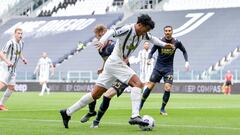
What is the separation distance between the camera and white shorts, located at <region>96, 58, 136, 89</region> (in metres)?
13.3

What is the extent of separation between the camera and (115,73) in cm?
1331

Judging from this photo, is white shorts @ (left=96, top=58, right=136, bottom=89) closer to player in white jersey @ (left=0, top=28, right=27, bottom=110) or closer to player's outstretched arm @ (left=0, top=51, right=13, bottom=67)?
player's outstretched arm @ (left=0, top=51, right=13, bottom=67)

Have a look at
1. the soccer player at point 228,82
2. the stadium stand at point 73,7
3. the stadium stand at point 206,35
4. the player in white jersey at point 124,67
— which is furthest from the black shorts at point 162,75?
the stadium stand at point 73,7

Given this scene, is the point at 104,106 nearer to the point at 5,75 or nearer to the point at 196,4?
the point at 5,75

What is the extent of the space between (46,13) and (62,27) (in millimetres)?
5377

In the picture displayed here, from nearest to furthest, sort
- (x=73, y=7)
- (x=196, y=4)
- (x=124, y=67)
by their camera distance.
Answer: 1. (x=124, y=67)
2. (x=196, y=4)
3. (x=73, y=7)

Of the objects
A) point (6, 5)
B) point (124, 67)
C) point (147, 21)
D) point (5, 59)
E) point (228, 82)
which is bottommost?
point (228, 82)

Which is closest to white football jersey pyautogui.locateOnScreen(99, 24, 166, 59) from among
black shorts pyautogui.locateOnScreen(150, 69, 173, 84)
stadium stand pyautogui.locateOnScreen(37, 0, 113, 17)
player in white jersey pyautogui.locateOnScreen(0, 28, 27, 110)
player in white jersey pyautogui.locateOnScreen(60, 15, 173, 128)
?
player in white jersey pyautogui.locateOnScreen(60, 15, 173, 128)

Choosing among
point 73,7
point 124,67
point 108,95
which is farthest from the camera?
point 73,7

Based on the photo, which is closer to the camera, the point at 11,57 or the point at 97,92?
the point at 97,92

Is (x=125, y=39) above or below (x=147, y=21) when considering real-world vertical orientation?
below

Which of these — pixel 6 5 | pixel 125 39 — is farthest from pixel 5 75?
pixel 6 5

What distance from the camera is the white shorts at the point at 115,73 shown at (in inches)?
523

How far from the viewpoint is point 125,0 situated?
6172 centimetres
